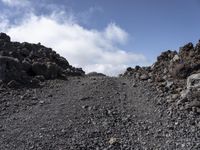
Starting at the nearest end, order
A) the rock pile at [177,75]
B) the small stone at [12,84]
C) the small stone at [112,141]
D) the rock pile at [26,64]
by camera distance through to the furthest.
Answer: the small stone at [112,141] < the rock pile at [177,75] < the small stone at [12,84] < the rock pile at [26,64]

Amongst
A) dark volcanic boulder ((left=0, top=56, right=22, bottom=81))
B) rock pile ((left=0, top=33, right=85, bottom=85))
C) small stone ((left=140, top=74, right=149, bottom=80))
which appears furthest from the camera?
small stone ((left=140, top=74, right=149, bottom=80))

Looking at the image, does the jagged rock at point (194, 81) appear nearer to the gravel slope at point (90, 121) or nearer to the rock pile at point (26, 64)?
the gravel slope at point (90, 121)

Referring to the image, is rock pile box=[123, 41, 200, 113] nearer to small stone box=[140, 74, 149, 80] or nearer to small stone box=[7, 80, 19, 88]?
small stone box=[140, 74, 149, 80]

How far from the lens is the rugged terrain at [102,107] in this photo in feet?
44.0

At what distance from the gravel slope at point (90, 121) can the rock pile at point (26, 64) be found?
154cm

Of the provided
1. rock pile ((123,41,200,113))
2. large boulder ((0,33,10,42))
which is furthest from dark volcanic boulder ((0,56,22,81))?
large boulder ((0,33,10,42))

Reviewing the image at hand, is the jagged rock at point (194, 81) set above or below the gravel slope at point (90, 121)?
above

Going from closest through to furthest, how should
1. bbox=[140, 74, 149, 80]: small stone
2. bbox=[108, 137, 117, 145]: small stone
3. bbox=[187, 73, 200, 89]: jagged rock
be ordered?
bbox=[108, 137, 117, 145]: small stone → bbox=[187, 73, 200, 89]: jagged rock → bbox=[140, 74, 149, 80]: small stone

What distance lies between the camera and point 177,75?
20.5 m

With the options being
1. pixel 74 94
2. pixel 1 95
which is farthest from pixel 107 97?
pixel 1 95

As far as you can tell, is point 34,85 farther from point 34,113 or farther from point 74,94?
point 34,113

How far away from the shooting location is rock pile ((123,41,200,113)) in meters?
17.0

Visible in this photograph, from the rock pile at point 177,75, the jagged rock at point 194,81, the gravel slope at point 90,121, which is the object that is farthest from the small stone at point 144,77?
the jagged rock at point 194,81

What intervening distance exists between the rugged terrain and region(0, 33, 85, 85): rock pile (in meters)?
0.06
